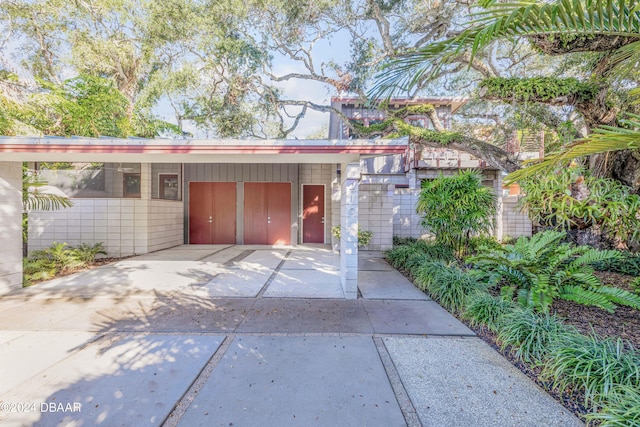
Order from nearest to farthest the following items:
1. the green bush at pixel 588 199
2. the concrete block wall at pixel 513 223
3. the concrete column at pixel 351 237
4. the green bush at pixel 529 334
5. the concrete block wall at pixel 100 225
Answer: the green bush at pixel 529 334, the green bush at pixel 588 199, the concrete column at pixel 351 237, the concrete block wall at pixel 100 225, the concrete block wall at pixel 513 223

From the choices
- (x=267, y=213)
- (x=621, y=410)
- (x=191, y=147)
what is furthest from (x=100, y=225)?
(x=621, y=410)

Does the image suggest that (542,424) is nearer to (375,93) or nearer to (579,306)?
(579,306)

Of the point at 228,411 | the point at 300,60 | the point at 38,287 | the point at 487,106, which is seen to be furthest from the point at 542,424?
the point at 487,106

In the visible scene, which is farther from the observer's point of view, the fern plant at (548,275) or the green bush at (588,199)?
the green bush at (588,199)

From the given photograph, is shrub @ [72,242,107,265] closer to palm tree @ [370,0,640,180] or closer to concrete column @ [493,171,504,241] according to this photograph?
palm tree @ [370,0,640,180]

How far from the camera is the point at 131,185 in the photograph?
7270mm

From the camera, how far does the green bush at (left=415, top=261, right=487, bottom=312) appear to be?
12.4ft

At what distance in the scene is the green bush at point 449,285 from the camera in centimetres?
379

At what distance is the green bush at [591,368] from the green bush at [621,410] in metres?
Result: 0.05

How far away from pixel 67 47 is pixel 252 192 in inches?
311

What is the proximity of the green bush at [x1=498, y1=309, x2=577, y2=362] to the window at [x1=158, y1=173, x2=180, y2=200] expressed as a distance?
8.77 meters

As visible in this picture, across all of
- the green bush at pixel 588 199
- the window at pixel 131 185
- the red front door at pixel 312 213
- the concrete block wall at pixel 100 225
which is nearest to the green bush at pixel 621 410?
the green bush at pixel 588 199

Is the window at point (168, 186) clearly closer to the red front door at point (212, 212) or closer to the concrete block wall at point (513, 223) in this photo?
the red front door at point (212, 212)

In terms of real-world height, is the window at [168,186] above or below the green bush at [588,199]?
above
